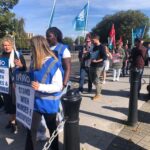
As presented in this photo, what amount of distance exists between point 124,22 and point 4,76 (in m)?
86.2

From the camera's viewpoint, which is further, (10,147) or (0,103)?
(0,103)

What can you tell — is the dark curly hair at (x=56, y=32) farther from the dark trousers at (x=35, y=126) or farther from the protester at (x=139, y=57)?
the protester at (x=139, y=57)

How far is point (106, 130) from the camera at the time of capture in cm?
611

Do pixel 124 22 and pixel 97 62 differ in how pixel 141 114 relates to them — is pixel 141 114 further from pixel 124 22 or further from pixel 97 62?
pixel 124 22

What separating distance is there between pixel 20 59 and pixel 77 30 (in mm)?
9430

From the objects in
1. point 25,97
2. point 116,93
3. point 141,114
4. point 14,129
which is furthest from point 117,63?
point 25,97

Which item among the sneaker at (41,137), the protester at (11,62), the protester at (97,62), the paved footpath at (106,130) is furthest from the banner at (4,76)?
the protester at (97,62)

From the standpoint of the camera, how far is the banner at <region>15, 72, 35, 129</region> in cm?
432

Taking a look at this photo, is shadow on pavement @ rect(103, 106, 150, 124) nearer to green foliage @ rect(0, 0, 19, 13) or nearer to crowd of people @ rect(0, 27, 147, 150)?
crowd of people @ rect(0, 27, 147, 150)

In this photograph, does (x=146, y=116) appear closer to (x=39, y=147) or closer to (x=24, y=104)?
(x=39, y=147)

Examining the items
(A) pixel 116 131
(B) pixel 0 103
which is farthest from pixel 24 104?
(B) pixel 0 103

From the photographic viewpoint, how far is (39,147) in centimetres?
527

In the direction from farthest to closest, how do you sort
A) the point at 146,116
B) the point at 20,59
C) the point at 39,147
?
the point at 146,116 → the point at 20,59 → the point at 39,147

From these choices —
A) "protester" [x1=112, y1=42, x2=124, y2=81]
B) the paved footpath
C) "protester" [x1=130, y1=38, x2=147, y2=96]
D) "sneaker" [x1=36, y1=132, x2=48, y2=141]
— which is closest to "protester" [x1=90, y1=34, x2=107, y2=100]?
the paved footpath
